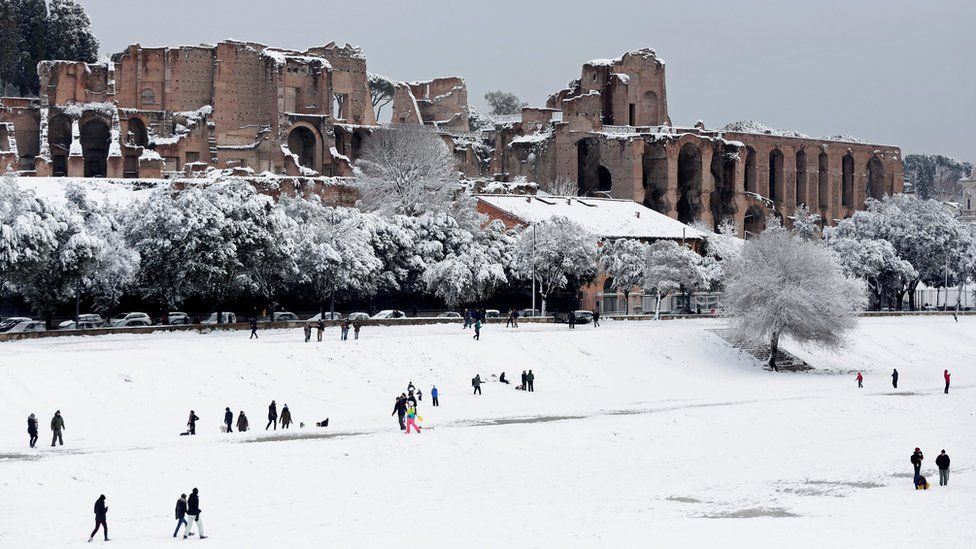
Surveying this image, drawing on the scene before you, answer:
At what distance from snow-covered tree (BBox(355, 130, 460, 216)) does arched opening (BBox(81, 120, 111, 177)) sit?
665 inches

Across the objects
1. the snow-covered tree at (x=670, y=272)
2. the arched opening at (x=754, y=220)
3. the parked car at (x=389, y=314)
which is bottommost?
the parked car at (x=389, y=314)

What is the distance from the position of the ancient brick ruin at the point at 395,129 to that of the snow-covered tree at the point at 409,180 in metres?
6.54

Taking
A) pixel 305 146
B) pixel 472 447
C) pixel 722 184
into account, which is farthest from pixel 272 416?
pixel 722 184

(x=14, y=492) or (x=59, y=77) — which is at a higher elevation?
(x=59, y=77)

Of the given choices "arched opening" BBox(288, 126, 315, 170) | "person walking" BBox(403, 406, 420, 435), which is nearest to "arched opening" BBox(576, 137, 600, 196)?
"arched opening" BBox(288, 126, 315, 170)

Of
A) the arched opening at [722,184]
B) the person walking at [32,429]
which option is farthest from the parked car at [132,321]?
the arched opening at [722,184]

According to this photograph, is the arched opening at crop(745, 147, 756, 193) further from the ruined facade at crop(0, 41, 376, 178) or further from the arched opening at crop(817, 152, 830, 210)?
the ruined facade at crop(0, 41, 376, 178)

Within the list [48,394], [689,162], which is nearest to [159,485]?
[48,394]

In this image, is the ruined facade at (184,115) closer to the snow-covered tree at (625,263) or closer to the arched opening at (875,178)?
the snow-covered tree at (625,263)

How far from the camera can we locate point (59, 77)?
8256 centimetres

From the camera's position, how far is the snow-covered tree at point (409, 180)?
73.1m

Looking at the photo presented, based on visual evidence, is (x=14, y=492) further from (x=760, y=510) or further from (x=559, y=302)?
(x=559, y=302)

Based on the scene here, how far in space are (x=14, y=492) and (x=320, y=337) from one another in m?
19.6

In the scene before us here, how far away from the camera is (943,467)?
31.5 meters
